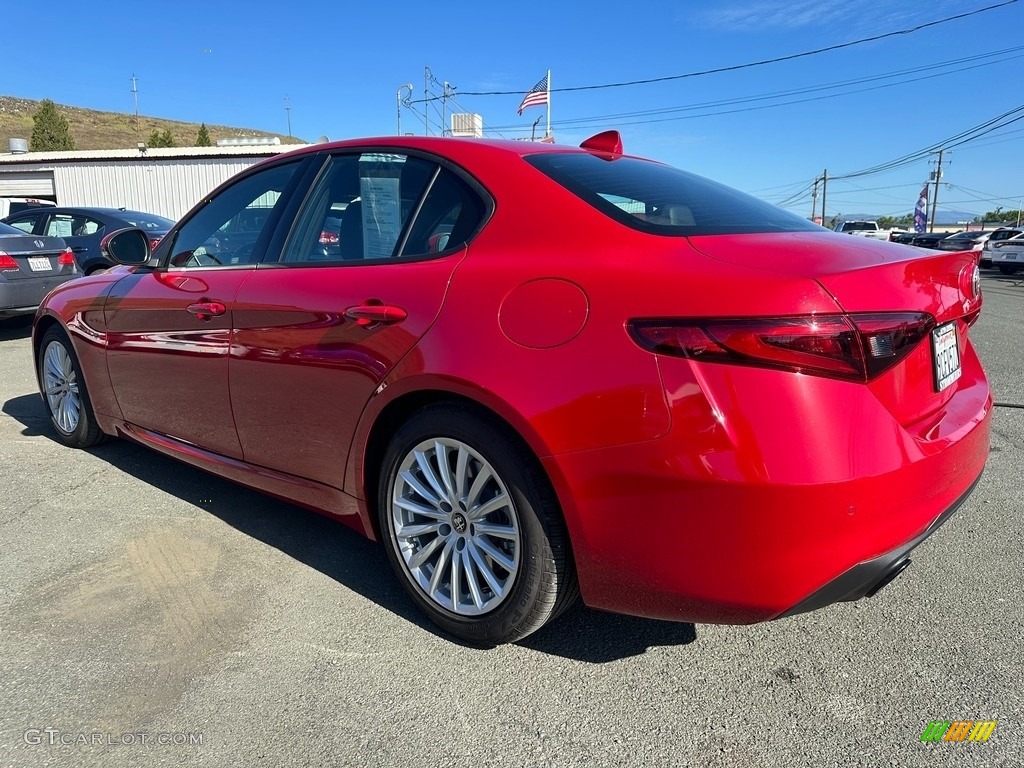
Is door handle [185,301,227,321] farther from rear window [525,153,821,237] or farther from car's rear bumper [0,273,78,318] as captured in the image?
car's rear bumper [0,273,78,318]

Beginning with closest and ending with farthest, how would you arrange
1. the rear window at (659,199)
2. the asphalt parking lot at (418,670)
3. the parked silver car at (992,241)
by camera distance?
1. the asphalt parking lot at (418,670)
2. the rear window at (659,199)
3. the parked silver car at (992,241)

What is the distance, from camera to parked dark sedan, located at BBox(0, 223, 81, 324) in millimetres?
7820

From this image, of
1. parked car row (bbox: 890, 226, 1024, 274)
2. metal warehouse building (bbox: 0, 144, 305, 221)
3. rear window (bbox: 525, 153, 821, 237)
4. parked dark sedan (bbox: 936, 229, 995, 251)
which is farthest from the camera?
metal warehouse building (bbox: 0, 144, 305, 221)

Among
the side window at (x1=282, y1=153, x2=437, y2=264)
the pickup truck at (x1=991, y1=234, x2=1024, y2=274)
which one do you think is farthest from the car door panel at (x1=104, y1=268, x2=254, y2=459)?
the pickup truck at (x1=991, y1=234, x2=1024, y2=274)

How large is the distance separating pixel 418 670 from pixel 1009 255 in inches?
1081

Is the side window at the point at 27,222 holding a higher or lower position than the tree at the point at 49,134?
lower

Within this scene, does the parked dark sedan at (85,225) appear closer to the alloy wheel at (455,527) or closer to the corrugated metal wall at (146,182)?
the alloy wheel at (455,527)

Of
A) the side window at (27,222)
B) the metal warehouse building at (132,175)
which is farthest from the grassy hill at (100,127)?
the side window at (27,222)

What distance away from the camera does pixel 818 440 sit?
1725 mm

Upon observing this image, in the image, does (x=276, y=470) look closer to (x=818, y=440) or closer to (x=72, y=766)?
(x=72, y=766)

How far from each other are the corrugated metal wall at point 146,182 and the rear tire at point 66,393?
22951mm

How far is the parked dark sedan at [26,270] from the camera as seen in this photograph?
7.82 m

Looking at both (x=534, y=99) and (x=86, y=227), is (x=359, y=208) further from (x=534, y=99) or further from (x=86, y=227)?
(x=534, y=99)

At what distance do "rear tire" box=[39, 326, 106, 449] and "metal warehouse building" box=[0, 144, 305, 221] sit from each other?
74.6 ft
